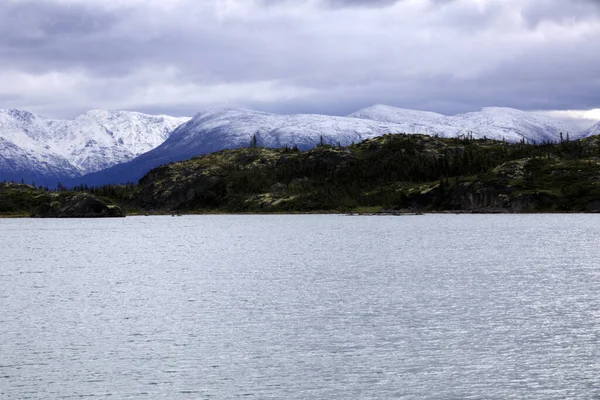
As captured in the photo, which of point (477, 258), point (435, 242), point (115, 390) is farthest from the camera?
point (435, 242)

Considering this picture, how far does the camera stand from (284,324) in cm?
6278

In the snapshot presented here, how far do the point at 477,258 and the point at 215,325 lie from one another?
79.6 m

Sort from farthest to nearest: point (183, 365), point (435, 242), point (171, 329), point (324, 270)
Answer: point (435, 242)
point (324, 270)
point (171, 329)
point (183, 365)

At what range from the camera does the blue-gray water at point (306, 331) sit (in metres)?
42.2

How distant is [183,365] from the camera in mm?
47469

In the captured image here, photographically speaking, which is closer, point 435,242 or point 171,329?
point 171,329

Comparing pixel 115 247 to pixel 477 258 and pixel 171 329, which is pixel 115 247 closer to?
pixel 477 258

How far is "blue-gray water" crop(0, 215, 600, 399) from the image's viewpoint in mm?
42156

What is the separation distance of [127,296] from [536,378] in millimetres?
54938

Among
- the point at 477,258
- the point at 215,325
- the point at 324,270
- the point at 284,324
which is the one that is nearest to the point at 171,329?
the point at 215,325

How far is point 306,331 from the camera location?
5919 centimetres

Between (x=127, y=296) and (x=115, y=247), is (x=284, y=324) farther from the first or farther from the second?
(x=115, y=247)

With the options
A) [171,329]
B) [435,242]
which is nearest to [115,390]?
[171,329]

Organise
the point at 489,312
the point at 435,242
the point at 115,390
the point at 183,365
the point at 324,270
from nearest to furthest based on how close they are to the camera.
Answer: the point at 115,390 → the point at 183,365 → the point at 489,312 → the point at 324,270 → the point at 435,242
